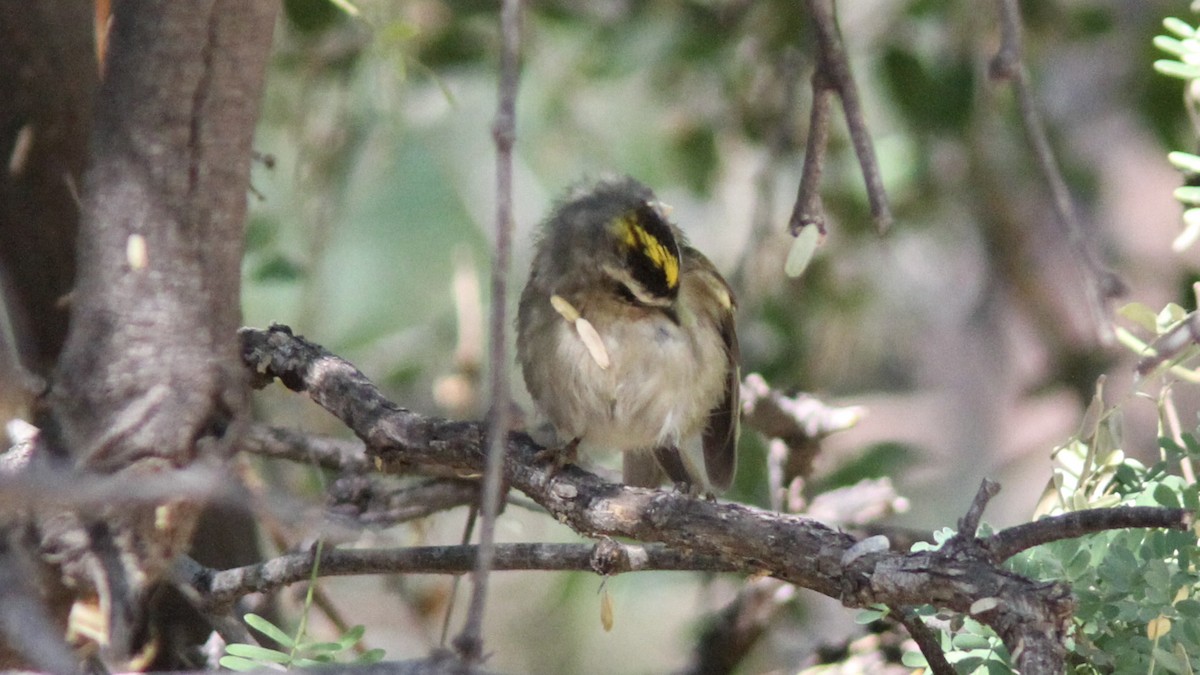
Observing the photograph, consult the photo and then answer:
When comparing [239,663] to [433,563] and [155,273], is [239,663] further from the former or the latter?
[155,273]

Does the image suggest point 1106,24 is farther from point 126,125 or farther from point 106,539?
point 106,539

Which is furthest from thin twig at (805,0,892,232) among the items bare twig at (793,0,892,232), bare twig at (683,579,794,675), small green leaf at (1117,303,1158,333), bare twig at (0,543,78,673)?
bare twig at (683,579,794,675)

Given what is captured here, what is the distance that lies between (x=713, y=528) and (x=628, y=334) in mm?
1092

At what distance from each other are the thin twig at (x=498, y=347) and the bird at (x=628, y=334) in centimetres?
129

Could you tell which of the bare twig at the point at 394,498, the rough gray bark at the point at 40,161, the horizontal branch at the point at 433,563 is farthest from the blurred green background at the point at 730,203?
the horizontal branch at the point at 433,563

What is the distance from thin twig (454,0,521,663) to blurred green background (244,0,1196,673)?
1041 mm

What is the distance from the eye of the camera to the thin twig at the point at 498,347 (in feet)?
3.16

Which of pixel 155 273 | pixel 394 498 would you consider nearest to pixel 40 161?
pixel 155 273

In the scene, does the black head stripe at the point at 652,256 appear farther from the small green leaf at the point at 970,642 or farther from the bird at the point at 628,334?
the small green leaf at the point at 970,642

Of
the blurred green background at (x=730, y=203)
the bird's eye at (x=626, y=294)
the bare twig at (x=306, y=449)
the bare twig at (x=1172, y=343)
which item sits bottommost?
the bare twig at (x=306, y=449)

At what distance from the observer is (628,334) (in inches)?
103

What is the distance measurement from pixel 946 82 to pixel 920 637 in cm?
219

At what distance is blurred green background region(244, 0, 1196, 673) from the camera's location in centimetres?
322

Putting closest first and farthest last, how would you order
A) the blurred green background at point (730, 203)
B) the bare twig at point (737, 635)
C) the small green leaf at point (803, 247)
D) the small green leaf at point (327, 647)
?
the small green leaf at point (327, 647)
the small green leaf at point (803, 247)
the bare twig at point (737, 635)
the blurred green background at point (730, 203)
